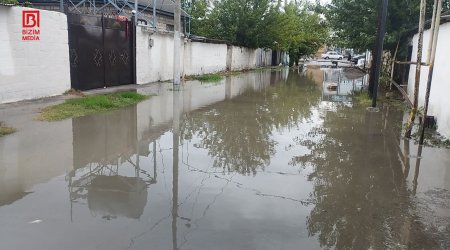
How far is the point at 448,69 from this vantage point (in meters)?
9.38

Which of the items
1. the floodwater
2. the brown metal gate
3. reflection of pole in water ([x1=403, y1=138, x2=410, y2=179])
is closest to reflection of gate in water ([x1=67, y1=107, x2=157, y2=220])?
the floodwater

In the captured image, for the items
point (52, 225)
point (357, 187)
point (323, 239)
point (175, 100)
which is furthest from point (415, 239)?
point (175, 100)

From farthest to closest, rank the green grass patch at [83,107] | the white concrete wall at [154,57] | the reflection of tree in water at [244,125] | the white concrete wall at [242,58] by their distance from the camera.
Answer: the white concrete wall at [242,58]
the white concrete wall at [154,57]
the green grass patch at [83,107]
the reflection of tree in water at [244,125]

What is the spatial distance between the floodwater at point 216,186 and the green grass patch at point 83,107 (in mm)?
415

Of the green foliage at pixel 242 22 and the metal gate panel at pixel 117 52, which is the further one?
the green foliage at pixel 242 22

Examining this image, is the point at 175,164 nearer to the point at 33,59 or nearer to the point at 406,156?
the point at 406,156

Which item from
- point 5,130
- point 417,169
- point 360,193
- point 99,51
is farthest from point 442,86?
point 99,51

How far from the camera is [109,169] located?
6254mm

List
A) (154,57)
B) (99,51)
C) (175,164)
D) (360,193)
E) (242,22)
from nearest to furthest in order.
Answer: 1. (360,193)
2. (175,164)
3. (99,51)
4. (154,57)
5. (242,22)

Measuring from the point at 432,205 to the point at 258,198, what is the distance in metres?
2.17

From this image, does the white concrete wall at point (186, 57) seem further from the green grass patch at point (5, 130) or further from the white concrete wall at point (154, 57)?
the green grass patch at point (5, 130)

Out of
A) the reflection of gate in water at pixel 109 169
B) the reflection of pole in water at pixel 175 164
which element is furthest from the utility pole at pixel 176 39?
the reflection of gate in water at pixel 109 169

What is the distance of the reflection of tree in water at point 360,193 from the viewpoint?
14.1 feet

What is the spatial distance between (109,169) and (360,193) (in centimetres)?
360
